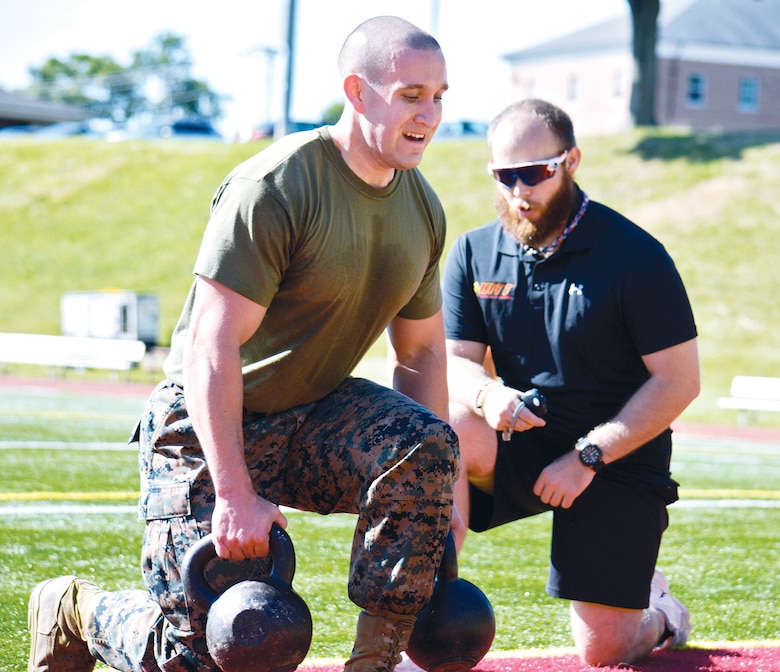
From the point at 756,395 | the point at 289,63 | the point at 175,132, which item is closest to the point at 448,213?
A: the point at 289,63

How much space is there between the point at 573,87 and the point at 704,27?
7.79 meters

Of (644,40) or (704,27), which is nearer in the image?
(644,40)

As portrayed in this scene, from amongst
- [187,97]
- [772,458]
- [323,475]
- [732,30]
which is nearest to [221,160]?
[772,458]

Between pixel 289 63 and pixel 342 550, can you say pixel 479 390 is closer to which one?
pixel 342 550

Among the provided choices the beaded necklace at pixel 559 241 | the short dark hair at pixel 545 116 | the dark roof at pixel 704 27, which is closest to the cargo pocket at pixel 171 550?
the beaded necklace at pixel 559 241

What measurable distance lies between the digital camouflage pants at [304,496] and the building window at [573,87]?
62537 mm

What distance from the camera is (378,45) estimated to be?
3.09 m

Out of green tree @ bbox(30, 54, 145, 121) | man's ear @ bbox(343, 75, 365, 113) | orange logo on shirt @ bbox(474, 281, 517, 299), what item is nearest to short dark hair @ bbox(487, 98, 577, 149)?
orange logo on shirt @ bbox(474, 281, 517, 299)

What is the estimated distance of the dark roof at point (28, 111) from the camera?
4447 centimetres

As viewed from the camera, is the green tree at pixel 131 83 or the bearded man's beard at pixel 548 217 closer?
the bearded man's beard at pixel 548 217

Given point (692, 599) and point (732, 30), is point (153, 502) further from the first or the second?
point (732, 30)

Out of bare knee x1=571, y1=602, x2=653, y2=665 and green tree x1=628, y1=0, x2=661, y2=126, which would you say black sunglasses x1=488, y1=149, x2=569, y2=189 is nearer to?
bare knee x1=571, y1=602, x2=653, y2=665

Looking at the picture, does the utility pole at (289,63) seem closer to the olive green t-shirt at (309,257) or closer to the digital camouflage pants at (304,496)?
the olive green t-shirt at (309,257)

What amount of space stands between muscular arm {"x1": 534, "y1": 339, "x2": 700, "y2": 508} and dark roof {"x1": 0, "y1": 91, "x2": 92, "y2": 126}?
43.9 meters
